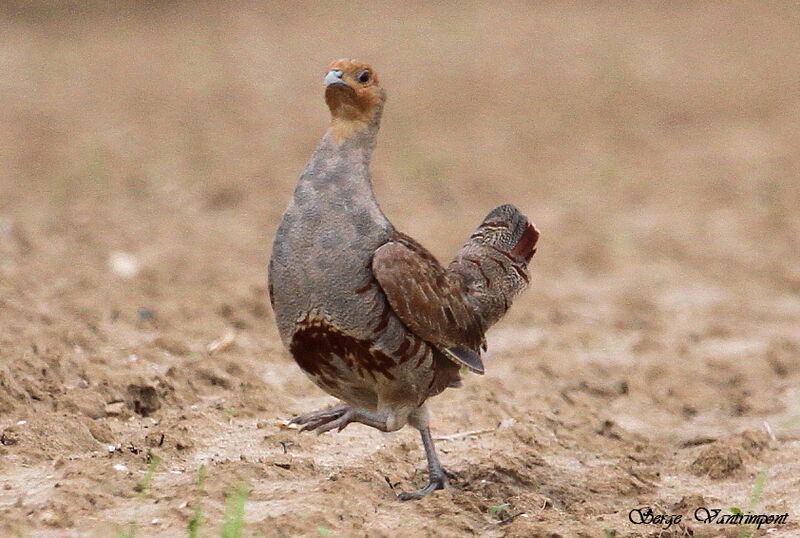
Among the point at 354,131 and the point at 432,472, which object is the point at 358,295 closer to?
the point at 354,131

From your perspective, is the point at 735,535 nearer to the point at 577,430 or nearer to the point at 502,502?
the point at 502,502

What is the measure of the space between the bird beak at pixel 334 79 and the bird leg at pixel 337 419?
3.90 ft

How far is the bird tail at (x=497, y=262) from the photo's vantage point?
16.8 ft

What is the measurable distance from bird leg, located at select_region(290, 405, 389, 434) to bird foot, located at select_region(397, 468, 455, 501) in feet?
0.91

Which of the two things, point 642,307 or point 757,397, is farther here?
point 642,307

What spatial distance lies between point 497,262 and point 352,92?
1134 millimetres

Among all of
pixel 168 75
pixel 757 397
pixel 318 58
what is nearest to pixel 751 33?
pixel 318 58

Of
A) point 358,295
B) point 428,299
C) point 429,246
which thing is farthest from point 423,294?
point 429,246

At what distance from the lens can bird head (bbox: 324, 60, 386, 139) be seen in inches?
179

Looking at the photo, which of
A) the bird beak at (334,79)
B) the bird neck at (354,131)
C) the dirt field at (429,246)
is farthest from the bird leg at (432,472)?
the bird beak at (334,79)

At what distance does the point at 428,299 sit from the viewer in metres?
4.53

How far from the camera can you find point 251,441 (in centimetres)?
504

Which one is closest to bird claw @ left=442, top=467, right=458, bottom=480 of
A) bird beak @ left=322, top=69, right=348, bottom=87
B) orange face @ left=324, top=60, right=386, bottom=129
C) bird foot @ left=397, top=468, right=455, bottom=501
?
bird foot @ left=397, top=468, right=455, bottom=501

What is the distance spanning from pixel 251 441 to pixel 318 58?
11.7m
